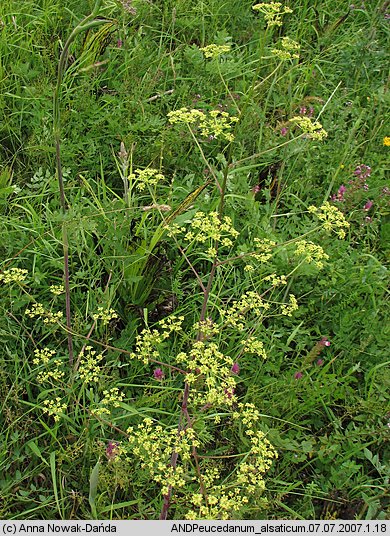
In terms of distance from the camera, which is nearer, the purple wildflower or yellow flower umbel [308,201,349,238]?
yellow flower umbel [308,201,349,238]

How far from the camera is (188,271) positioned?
93.0 inches

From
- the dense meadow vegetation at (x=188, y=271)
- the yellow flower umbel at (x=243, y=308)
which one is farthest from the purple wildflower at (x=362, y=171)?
the yellow flower umbel at (x=243, y=308)

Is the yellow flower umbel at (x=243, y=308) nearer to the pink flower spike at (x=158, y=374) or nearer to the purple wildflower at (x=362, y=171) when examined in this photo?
the pink flower spike at (x=158, y=374)

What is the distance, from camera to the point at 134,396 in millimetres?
2070

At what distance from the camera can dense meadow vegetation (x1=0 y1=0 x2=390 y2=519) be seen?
5.50ft

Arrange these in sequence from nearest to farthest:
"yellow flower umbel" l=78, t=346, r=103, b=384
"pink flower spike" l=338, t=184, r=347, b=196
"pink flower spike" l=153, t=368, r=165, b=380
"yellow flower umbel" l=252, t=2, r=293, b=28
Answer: "yellow flower umbel" l=252, t=2, r=293, b=28, "yellow flower umbel" l=78, t=346, r=103, b=384, "pink flower spike" l=153, t=368, r=165, b=380, "pink flower spike" l=338, t=184, r=347, b=196

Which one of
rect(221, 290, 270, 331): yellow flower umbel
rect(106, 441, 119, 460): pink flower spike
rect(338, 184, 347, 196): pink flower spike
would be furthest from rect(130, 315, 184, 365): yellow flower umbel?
rect(338, 184, 347, 196): pink flower spike

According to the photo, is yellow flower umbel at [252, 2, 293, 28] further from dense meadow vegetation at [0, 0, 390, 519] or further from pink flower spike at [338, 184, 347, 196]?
pink flower spike at [338, 184, 347, 196]

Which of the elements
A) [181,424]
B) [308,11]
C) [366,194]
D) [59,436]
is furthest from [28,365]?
[308,11]

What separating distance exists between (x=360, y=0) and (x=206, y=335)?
2.67m

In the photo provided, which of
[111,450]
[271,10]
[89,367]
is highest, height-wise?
[271,10]

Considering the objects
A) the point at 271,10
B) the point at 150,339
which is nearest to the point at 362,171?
the point at 271,10

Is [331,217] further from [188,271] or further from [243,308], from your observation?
[188,271]

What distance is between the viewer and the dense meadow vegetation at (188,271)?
1.68 metres
